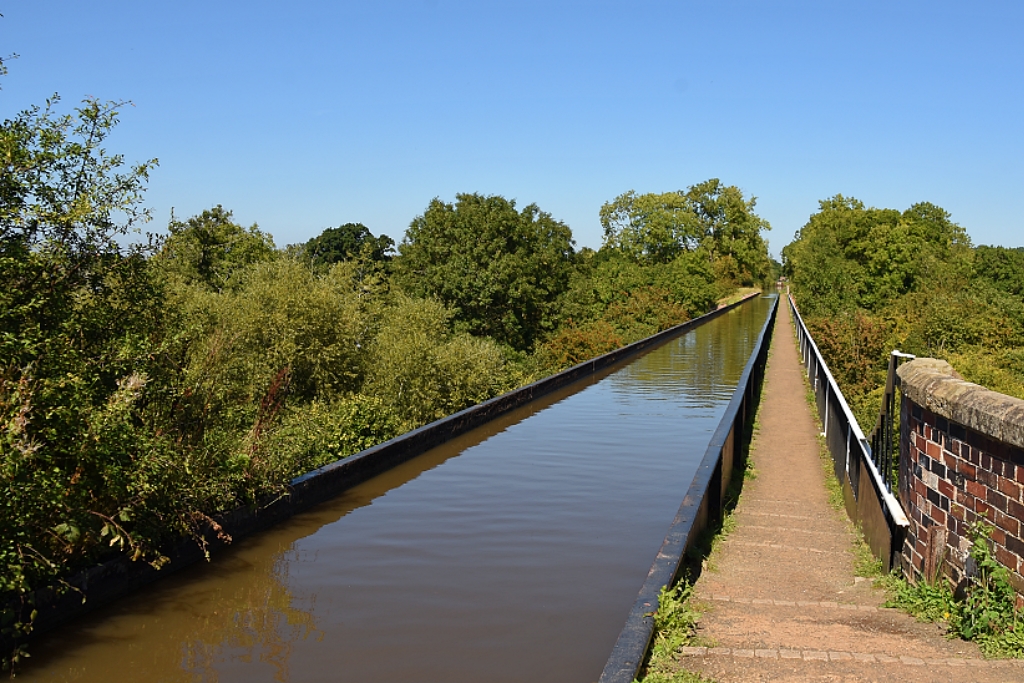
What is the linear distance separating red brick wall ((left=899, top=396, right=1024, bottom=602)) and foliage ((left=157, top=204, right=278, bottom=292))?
6519 millimetres

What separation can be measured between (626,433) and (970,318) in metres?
16.4

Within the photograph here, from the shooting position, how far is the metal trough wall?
5.00 meters

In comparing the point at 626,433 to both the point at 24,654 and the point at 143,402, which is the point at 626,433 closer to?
the point at 143,402

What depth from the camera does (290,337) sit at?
18.3 meters

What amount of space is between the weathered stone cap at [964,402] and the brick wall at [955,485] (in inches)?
0.5

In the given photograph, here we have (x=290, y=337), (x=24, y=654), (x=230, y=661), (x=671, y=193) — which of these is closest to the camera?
(x=24, y=654)

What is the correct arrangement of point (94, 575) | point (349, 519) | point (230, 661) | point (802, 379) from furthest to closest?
point (802, 379) → point (349, 519) → point (94, 575) → point (230, 661)

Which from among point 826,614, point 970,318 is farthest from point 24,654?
point 970,318

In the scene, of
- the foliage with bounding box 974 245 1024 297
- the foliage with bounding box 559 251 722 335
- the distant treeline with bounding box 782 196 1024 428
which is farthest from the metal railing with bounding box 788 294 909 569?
the foliage with bounding box 974 245 1024 297

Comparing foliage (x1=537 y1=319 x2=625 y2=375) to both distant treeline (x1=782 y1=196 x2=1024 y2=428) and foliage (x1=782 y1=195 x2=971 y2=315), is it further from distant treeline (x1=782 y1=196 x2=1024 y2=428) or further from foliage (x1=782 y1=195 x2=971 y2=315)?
foliage (x1=782 y1=195 x2=971 y2=315)

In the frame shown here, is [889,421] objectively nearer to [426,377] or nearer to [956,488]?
[956,488]

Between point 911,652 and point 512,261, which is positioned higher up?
point 512,261

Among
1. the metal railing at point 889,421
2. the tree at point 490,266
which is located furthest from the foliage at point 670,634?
the tree at point 490,266

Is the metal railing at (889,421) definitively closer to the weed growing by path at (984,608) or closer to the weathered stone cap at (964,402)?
the weathered stone cap at (964,402)
